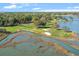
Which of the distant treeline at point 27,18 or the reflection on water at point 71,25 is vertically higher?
the distant treeline at point 27,18

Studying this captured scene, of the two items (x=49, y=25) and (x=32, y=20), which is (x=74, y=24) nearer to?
(x=49, y=25)

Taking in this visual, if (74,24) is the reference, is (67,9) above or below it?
above

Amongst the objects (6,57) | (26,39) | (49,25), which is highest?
(49,25)

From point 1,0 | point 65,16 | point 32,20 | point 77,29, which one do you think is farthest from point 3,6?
point 77,29

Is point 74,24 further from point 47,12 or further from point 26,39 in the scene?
point 26,39

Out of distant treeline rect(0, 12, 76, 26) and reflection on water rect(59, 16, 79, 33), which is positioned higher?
distant treeline rect(0, 12, 76, 26)

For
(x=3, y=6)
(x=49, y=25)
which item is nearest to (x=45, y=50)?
(x=49, y=25)
